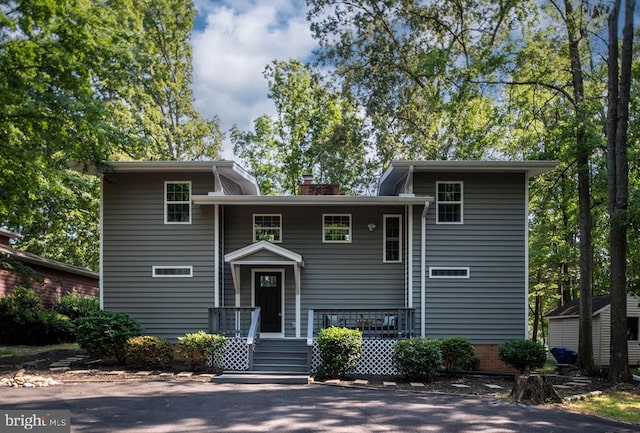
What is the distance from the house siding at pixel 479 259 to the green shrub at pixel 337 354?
2.63 metres

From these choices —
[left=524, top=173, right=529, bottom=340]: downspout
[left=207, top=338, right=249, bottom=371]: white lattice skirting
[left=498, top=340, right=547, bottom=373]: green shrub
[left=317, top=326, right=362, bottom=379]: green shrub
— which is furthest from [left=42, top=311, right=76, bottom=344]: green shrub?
[left=524, top=173, right=529, bottom=340]: downspout

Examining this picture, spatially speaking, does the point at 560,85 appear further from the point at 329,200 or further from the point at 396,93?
the point at 329,200

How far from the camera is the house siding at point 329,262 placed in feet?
49.6

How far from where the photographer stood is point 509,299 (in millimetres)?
14562

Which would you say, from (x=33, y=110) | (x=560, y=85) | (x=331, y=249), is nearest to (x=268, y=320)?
(x=331, y=249)

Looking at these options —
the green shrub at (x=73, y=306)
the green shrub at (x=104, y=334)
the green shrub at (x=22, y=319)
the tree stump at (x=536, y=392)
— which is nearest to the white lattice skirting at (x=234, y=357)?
the green shrub at (x=104, y=334)

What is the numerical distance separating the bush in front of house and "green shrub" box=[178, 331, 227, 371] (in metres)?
8.08

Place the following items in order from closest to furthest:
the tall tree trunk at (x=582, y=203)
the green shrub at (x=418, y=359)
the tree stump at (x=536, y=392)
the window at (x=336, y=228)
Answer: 1. the tree stump at (x=536, y=392)
2. the green shrub at (x=418, y=359)
3. the window at (x=336, y=228)
4. the tall tree trunk at (x=582, y=203)

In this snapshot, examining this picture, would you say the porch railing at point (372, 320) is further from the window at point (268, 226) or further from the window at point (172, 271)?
the window at point (172, 271)

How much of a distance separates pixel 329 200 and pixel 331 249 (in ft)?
4.78

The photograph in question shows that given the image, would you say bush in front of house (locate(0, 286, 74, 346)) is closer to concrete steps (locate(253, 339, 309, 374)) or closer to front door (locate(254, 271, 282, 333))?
front door (locate(254, 271, 282, 333))

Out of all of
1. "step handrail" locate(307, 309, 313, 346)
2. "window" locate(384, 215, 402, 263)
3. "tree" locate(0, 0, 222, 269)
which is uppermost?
"tree" locate(0, 0, 222, 269)

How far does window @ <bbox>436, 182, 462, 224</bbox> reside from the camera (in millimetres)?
14852

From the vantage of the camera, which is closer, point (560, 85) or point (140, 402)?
point (140, 402)
